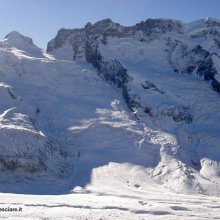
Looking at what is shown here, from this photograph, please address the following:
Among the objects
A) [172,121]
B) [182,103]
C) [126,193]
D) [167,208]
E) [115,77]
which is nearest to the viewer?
[167,208]

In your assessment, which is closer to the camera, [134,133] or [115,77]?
[134,133]

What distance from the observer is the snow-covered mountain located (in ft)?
275

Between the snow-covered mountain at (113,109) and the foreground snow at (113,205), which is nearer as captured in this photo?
the foreground snow at (113,205)

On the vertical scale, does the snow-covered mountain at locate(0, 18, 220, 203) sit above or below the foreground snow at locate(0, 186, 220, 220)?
above

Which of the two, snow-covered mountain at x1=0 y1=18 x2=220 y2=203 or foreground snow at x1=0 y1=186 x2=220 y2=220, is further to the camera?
snow-covered mountain at x1=0 y1=18 x2=220 y2=203

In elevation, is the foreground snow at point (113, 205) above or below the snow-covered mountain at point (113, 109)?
below

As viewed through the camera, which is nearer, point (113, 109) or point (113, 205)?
point (113, 205)

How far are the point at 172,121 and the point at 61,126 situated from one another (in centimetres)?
2091

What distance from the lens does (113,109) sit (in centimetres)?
10669

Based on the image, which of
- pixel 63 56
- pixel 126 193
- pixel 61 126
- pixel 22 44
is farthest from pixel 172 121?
pixel 22 44

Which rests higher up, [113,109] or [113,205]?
[113,109]

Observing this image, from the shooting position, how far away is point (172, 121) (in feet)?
337

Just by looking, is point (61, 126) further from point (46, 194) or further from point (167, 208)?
point (167, 208)

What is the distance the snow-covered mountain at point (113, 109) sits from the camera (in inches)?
3300
